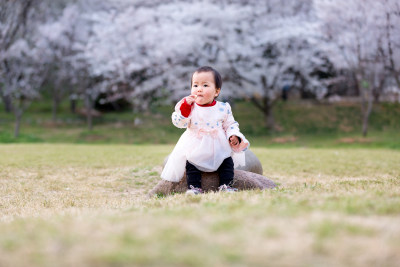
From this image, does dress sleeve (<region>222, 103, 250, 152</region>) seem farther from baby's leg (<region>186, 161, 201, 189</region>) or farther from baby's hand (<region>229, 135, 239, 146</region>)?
baby's leg (<region>186, 161, 201, 189</region>)

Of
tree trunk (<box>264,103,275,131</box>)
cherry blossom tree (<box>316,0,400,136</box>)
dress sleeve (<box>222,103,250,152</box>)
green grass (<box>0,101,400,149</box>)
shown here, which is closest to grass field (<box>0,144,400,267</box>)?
dress sleeve (<box>222,103,250,152</box>)

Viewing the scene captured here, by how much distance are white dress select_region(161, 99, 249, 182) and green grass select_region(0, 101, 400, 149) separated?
12345 millimetres

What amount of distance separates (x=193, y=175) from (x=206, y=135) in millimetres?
567

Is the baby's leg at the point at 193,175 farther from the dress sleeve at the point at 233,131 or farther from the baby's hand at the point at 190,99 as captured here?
the baby's hand at the point at 190,99

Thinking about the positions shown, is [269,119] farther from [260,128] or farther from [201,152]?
[201,152]

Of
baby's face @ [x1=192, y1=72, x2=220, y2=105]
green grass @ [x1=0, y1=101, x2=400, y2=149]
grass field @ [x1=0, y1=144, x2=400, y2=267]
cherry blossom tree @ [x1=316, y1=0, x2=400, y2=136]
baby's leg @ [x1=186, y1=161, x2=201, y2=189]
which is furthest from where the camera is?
green grass @ [x1=0, y1=101, x2=400, y2=149]

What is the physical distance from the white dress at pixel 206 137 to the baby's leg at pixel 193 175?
7cm

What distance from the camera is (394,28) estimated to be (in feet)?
48.9

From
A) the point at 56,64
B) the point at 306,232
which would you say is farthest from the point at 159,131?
the point at 306,232

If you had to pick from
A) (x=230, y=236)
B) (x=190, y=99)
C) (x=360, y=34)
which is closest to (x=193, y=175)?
(x=190, y=99)

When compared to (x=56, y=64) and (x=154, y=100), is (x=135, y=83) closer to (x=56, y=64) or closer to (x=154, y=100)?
(x=154, y=100)

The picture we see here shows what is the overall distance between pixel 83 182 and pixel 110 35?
597 inches

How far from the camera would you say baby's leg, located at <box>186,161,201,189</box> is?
543 centimetres

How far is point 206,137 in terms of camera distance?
542 centimetres
